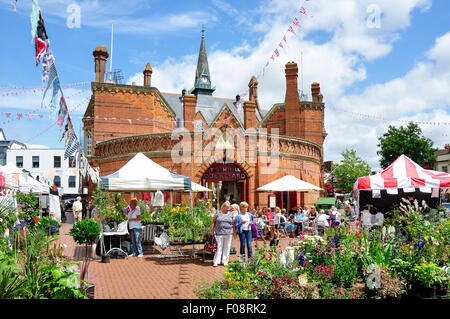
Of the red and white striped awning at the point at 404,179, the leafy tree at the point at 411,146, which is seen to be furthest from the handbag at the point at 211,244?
the leafy tree at the point at 411,146

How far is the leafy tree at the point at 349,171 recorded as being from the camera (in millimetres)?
48281

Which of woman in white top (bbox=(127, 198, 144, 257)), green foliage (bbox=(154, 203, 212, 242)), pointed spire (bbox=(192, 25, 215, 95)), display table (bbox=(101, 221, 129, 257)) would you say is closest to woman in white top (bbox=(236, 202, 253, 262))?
green foliage (bbox=(154, 203, 212, 242))

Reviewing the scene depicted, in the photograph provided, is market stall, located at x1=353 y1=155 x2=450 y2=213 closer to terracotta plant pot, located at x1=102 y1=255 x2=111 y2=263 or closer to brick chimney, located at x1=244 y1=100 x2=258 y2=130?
terracotta plant pot, located at x1=102 y1=255 x2=111 y2=263

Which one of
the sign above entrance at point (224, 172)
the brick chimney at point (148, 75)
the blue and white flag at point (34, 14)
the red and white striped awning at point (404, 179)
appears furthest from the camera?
the brick chimney at point (148, 75)

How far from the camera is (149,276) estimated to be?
8242mm

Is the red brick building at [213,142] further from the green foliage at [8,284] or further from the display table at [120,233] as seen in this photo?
the green foliage at [8,284]

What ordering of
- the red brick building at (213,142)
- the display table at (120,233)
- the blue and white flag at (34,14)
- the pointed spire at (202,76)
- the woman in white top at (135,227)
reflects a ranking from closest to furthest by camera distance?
the blue and white flag at (34,14) → the display table at (120,233) → the woman in white top at (135,227) → the red brick building at (213,142) → the pointed spire at (202,76)

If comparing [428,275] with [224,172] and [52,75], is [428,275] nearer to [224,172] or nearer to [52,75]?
[52,75]

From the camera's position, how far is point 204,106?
44875 millimetres

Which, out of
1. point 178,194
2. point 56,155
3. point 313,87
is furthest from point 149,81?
point 56,155

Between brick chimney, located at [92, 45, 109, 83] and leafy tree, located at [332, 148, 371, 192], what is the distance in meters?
32.8

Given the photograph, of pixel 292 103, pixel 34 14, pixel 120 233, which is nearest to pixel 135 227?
pixel 120 233

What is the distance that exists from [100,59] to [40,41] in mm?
24225
